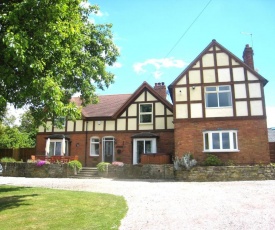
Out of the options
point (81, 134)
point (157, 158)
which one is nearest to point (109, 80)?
point (157, 158)

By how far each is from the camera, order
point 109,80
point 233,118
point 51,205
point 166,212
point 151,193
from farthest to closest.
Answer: point 233,118 → point 109,80 → point 151,193 → point 51,205 → point 166,212

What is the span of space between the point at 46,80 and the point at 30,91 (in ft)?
2.12

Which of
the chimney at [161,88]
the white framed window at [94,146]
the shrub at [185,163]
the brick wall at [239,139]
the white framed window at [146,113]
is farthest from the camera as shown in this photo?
the chimney at [161,88]

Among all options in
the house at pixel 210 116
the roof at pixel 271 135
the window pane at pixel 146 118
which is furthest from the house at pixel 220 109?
the roof at pixel 271 135

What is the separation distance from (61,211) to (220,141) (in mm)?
13922

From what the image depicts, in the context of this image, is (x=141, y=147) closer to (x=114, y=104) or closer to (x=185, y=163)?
(x=114, y=104)

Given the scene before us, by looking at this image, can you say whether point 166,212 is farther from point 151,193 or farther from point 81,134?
point 81,134

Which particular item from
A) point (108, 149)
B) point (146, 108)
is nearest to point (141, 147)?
point (108, 149)

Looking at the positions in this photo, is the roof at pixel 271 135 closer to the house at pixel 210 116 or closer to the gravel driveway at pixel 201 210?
the house at pixel 210 116

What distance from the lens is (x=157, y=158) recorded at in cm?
2022

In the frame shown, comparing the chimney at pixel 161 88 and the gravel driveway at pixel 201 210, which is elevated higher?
the chimney at pixel 161 88

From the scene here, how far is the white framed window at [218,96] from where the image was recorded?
20375 mm

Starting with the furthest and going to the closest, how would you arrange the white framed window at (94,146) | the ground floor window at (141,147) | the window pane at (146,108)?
the white framed window at (94,146) < the window pane at (146,108) < the ground floor window at (141,147)

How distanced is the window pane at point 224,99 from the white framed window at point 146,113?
22.4ft
